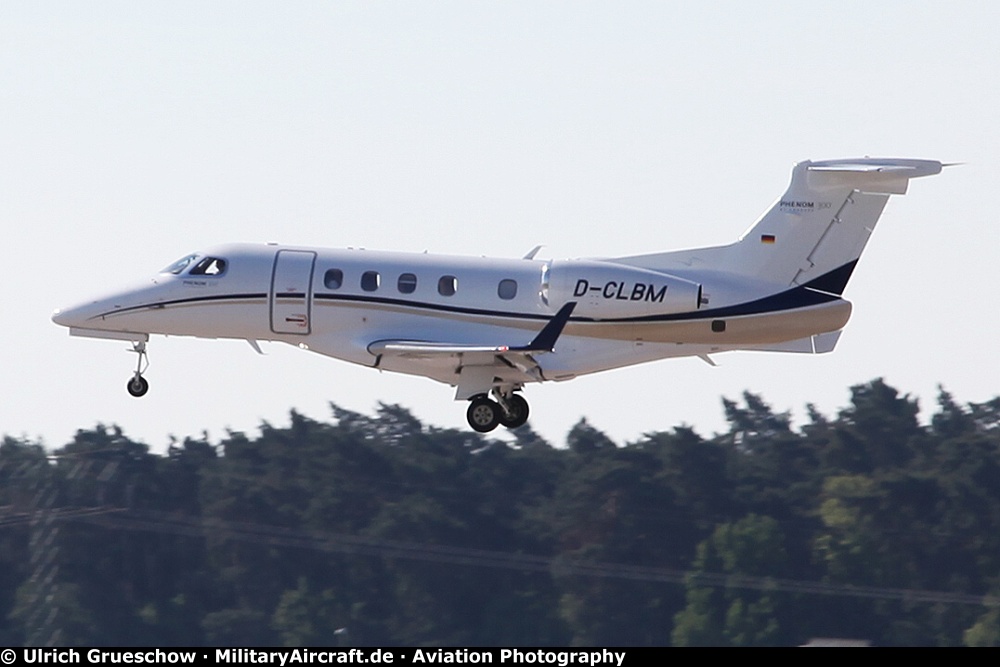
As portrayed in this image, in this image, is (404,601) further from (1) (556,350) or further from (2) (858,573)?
(1) (556,350)

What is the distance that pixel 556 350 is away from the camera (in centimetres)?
3325

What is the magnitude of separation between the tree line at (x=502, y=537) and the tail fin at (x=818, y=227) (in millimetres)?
29193

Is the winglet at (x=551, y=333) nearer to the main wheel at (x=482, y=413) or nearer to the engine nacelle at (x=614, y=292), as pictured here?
the engine nacelle at (x=614, y=292)

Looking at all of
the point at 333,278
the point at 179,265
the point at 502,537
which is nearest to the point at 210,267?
the point at 179,265

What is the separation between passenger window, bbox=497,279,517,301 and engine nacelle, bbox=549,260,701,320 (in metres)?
0.71

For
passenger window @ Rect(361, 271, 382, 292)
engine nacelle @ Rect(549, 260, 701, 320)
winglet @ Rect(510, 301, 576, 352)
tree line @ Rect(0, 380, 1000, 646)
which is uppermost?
tree line @ Rect(0, 380, 1000, 646)

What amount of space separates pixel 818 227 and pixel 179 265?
1136cm

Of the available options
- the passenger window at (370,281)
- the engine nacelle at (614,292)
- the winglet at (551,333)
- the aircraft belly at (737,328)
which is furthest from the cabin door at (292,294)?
the aircraft belly at (737,328)

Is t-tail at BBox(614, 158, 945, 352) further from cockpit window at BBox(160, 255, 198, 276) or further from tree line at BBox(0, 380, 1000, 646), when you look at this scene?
tree line at BBox(0, 380, 1000, 646)

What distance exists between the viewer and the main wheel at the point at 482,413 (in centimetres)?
3331

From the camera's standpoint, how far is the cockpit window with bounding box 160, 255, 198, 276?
3447 centimetres

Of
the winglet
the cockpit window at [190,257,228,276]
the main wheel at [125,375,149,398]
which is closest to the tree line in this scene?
the main wheel at [125,375,149,398]

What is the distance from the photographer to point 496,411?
33375 mm
